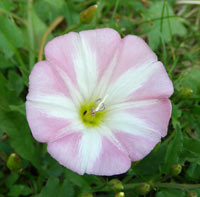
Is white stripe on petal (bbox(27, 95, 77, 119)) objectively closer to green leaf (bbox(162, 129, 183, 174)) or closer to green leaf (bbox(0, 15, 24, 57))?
green leaf (bbox(162, 129, 183, 174))

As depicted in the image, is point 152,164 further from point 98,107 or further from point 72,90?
point 72,90

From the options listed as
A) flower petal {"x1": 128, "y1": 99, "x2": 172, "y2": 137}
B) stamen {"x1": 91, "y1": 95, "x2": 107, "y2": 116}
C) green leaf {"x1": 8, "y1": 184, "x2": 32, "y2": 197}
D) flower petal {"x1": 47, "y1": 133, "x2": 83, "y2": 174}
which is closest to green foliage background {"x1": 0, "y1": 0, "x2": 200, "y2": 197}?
green leaf {"x1": 8, "y1": 184, "x2": 32, "y2": 197}

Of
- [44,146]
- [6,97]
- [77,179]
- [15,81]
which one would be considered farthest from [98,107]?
[15,81]

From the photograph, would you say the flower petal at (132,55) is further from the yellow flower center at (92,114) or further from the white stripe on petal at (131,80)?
the yellow flower center at (92,114)

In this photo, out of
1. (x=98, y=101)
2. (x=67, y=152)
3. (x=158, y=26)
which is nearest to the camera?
(x=67, y=152)

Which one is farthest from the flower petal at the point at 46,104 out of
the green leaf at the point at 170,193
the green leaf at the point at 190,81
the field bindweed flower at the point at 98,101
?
the green leaf at the point at 190,81
